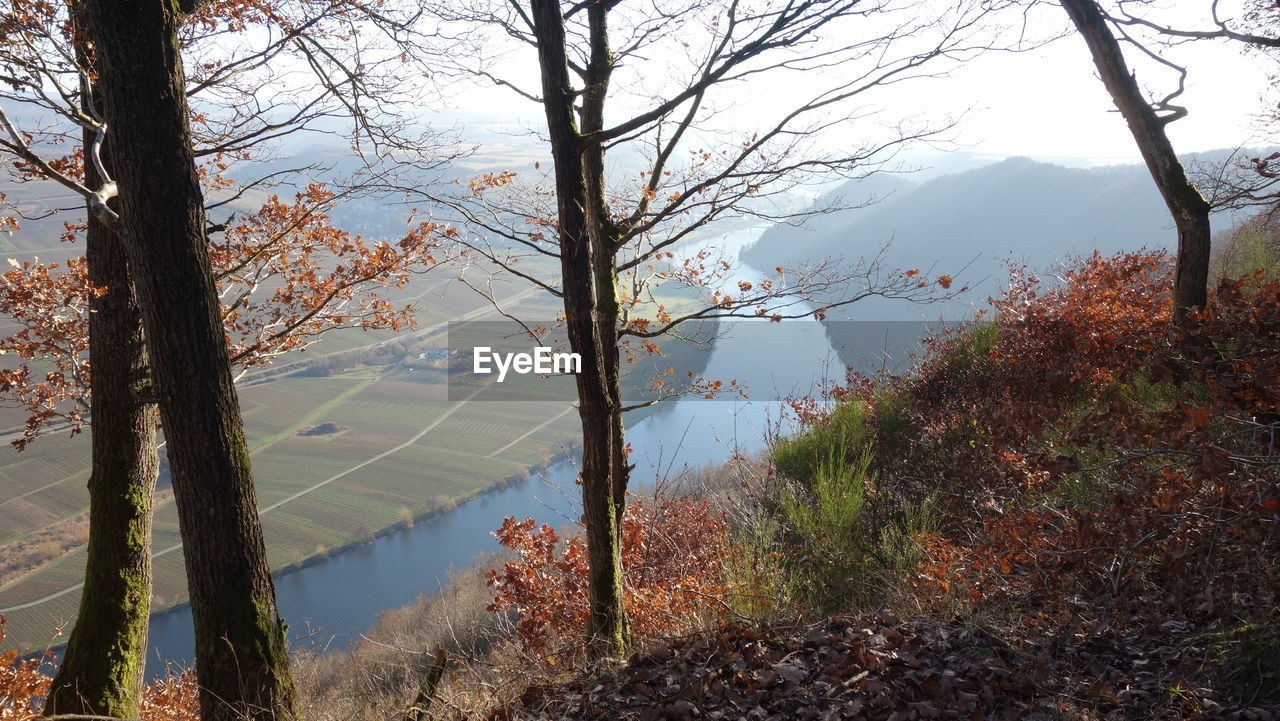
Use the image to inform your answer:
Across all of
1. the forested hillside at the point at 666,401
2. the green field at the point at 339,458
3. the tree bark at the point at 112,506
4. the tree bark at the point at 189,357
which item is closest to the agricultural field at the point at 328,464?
the green field at the point at 339,458

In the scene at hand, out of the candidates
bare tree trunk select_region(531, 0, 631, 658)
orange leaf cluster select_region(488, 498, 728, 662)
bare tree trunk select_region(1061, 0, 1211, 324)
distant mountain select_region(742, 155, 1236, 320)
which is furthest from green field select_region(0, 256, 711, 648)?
distant mountain select_region(742, 155, 1236, 320)

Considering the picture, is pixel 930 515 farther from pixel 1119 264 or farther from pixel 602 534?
pixel 1119 264

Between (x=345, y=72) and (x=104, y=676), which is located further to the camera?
(x=345, y=72)

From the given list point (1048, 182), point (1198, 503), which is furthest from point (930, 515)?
point (1048, 182)

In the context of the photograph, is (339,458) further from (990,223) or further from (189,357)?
(990,223)

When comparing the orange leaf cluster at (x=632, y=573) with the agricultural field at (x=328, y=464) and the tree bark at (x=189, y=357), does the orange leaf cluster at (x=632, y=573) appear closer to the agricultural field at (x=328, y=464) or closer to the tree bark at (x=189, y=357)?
the tree bark at (x=189, y=357)

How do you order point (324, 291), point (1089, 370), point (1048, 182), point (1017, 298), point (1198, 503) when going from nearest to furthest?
point (1198, 503) → point (1089, 370) → point (324, 291) → point (1017, 298) → point (1048, 182)

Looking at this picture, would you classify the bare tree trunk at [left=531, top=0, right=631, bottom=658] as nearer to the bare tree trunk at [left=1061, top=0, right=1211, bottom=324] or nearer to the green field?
the bare tree trunk at [left=1061, top=0, right=1211, bottom=324]
